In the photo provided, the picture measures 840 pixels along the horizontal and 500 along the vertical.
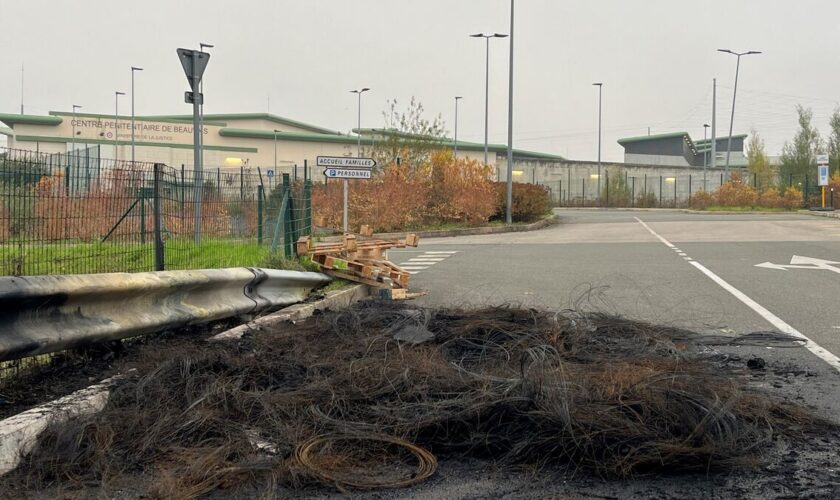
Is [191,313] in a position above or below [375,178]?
below

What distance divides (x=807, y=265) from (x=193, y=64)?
11.3m

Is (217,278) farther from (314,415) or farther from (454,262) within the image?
(454,262)

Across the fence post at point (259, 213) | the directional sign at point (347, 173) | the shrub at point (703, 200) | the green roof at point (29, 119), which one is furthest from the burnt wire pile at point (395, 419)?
the green roof at point (29, 119)

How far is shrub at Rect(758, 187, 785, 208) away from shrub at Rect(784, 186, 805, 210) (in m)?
0.28

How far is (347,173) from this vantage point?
13.9 meters

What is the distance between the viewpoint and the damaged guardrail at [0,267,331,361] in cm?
445

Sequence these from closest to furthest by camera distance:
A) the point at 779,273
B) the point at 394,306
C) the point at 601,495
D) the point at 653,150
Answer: the point at 601,495
the point at 394,306
the point at 779,273
the point at 653,150

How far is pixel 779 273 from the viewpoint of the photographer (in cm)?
1245

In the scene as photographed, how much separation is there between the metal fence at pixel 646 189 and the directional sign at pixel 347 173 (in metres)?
38.4

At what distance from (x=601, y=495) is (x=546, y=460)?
427 mm

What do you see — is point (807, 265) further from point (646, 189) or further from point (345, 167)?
point (646, 189)

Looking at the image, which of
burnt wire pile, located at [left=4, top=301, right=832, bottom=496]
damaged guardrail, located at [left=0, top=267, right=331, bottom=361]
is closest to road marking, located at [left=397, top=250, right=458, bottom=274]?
damaged guardrail, located at [left=0, top=267, right=331, bottom=361]

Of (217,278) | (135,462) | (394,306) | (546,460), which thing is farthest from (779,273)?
(135,462)

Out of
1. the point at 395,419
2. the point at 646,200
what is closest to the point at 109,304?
the point at 395,419
